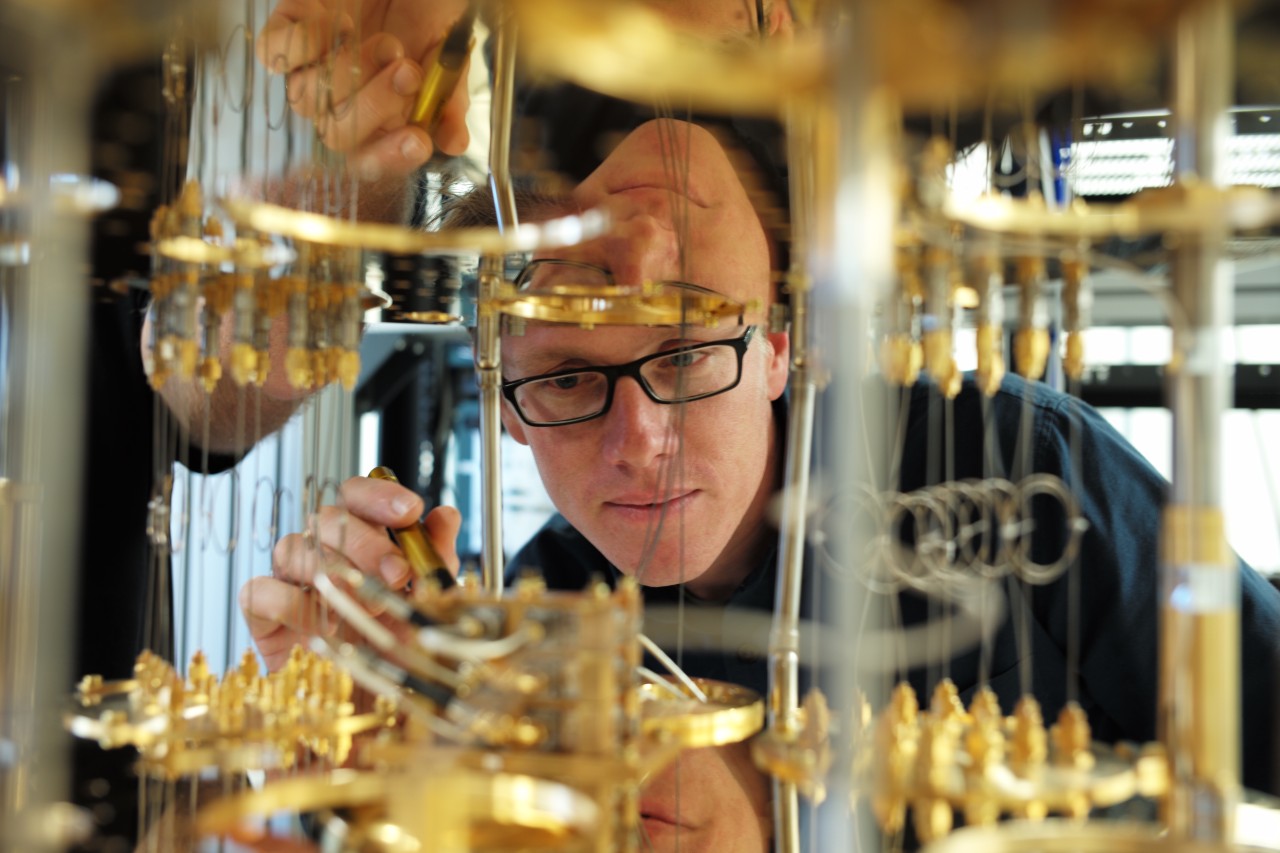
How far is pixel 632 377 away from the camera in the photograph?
104cm

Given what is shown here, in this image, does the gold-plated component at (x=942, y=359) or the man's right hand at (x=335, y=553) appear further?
the man's right hand at (x=335, y=553)

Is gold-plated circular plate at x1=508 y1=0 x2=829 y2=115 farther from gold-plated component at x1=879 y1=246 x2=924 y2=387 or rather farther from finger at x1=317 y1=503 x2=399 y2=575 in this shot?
finger at x1=317 y1=503 x2=399 y2=575

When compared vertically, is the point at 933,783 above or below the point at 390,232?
below

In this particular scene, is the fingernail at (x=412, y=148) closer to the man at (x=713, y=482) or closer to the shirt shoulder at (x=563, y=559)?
the man at (x=713, y=482)

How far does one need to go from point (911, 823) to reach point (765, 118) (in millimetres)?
528

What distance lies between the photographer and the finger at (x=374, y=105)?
33.3 inches

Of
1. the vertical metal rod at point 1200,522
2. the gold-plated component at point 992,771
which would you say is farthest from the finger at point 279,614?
the vertical metal rod at point 1200,522

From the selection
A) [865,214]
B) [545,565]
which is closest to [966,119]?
[865,214]

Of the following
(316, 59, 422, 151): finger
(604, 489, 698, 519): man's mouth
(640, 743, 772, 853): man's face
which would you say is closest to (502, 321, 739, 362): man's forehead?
(604, 489, 698, 519): man's mouth

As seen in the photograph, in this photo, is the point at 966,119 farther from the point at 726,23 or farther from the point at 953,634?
the point at 953,634

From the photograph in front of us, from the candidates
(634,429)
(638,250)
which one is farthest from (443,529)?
(638,250)

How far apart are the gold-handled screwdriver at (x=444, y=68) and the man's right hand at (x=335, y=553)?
284mm

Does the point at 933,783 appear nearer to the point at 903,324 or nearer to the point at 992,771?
the point at 992,771

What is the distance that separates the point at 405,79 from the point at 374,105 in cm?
3
